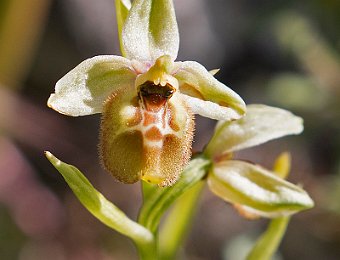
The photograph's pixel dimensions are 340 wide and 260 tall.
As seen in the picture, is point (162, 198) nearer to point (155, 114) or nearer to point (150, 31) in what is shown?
point (155, 114)

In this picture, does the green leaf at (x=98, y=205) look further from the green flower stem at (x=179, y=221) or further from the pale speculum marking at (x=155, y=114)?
the green flower stem at (x=179, y=221)

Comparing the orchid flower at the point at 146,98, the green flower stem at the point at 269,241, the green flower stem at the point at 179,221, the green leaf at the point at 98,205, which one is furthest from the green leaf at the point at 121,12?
the green flower stem at the point at 269,241

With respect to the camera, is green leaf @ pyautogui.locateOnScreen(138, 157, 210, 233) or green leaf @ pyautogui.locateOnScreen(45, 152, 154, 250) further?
green leaf @ pyautogui.locateOnScreen(138, 157, 210, 233)

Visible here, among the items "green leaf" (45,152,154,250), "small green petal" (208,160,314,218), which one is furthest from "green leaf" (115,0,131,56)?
"small green petal" (208,160,314,218)

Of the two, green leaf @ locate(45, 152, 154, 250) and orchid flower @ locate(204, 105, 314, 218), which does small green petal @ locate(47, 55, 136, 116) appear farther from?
orchid flower @ locate(204, 105, 314, 218)

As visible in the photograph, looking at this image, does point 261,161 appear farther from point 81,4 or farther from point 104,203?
point 104,203

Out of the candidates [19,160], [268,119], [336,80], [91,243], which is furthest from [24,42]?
[268,119]

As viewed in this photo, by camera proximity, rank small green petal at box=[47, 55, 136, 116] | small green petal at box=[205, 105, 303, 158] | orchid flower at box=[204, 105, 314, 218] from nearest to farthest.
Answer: small green petal at box=[47, 55, 136, 116]
orchid flower at box=[204, 105, 314, 218]
small green petal at box=[205, 105, 303, 158]
